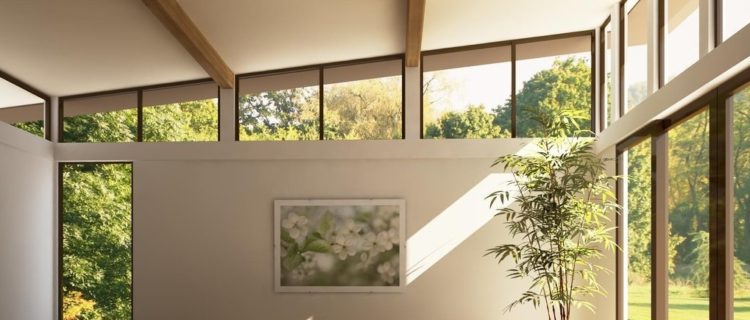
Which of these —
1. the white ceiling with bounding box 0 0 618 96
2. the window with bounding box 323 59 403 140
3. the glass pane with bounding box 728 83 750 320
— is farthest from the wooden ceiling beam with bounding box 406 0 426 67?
the glass pane with bounding box 728 83 750 320

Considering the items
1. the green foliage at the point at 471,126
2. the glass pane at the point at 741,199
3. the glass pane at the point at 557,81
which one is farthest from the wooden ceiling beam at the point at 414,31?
the glass pane at the point at 741,199

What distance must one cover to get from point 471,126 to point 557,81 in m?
1.05

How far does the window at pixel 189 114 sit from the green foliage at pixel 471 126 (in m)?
2.61

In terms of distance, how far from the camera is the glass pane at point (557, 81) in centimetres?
1010

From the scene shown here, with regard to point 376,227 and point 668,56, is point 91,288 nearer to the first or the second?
point 376,227

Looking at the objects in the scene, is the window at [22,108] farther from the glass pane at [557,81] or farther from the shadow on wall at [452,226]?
the glass pane at [557,81]

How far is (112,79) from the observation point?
10.2 meters

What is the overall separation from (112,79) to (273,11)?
2678 mm

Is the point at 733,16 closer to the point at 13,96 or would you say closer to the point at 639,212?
the point at 639,212

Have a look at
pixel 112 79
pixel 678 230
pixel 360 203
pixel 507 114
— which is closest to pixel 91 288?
pixel 112 79

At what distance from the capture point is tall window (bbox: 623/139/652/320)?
8.05m

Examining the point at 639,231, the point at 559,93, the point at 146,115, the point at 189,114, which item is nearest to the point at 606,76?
the point at 559,93

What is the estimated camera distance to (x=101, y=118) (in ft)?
35.0

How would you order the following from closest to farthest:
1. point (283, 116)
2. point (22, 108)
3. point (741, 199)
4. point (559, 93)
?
point (741, 199)
point (22, 108)
point (559, 93)
point (283, 116)
